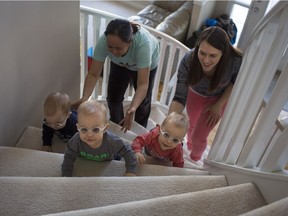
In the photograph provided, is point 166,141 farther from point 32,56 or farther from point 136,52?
point 32,56

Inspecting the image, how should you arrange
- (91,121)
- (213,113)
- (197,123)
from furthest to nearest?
1. (197,123)
2. (213,113)
3. (91,121)

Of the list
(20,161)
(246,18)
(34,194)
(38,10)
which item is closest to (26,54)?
(38,10)

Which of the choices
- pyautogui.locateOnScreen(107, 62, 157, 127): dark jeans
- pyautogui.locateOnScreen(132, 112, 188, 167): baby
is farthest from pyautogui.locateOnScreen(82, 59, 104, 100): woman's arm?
pyautogui.locateOnScreen(132, 112, 188, 167): baby

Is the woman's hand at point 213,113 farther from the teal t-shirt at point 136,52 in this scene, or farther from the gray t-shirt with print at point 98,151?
the gray t-shirt with print at point 98,151

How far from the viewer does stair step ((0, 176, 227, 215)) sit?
1.09 metres

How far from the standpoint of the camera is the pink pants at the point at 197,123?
6.61ft

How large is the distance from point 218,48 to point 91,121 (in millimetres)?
757

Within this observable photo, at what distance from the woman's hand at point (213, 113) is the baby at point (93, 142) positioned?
72 cm

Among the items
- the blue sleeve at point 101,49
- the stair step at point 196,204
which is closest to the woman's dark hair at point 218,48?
the blue sleeve at point 101,49

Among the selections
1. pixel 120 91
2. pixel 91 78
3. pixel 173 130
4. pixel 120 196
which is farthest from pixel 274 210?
pixel 120 91

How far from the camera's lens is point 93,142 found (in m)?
1.41

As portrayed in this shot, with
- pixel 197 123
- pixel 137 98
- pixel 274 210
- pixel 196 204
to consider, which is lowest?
pixel 197 123

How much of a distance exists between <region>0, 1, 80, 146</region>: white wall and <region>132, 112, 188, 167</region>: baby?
678mm

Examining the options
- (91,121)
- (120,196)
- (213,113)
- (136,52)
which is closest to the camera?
(120,196)
